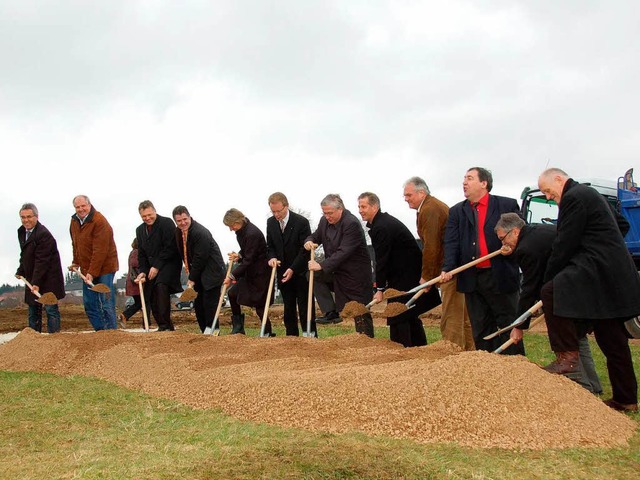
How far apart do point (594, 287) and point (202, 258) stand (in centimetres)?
545

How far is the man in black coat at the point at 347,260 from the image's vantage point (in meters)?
7.84

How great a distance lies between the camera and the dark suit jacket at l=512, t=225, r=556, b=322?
18.0ft

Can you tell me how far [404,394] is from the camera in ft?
14.3

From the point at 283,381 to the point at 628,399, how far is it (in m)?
2.26

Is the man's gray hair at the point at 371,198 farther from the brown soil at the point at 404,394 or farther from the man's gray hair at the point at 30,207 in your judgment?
the man's gray hair at the point at 30,207

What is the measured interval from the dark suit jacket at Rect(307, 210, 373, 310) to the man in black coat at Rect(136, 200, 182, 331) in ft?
7.94

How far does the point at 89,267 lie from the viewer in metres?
9.29

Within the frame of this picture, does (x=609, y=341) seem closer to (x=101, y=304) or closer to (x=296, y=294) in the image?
(x=296, y=294)

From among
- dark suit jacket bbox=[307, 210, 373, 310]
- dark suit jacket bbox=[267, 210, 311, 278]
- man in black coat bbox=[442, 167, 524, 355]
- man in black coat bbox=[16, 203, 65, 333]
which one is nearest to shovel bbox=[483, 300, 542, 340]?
man in black coat bbox=[442, 167, 524, 355]

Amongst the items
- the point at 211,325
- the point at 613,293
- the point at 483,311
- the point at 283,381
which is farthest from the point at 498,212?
the point at 211,325

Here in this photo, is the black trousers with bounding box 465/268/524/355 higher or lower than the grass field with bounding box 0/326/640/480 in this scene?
higher

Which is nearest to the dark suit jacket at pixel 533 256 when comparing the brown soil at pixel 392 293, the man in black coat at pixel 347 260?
the brown soil at pixel 392 293

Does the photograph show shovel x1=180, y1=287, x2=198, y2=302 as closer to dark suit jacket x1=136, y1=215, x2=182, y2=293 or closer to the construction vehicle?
dark suit jacket x1=136, y1=215, x2=182, y2=293

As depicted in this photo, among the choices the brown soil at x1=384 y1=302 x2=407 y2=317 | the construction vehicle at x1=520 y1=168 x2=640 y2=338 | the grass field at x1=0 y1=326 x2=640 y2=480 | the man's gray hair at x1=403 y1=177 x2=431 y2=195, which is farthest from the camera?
the construction vehicle at x1=520 y1=168 x2=640 y2=338
